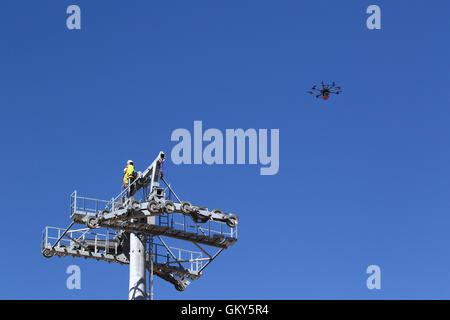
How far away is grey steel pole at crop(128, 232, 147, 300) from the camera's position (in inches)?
3669

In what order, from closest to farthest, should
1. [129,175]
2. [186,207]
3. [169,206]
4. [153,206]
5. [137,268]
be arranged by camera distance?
[153,206]
[169,206]
[186,207]
[137,268]
[129,175]

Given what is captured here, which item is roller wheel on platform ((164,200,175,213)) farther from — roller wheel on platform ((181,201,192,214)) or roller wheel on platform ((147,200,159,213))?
roller wheel on platform ((181,201,192,214))

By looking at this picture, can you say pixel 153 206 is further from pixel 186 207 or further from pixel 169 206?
pixel 186 207

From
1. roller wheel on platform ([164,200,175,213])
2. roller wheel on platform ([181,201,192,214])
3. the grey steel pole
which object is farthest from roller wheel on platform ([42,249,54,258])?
roller wheel on platform ([181,201,192,214])

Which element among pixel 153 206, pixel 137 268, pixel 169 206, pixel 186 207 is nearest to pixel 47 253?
pixel 137 268

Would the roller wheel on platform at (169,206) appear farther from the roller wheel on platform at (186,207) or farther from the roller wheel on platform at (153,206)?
the roller wheel on platform at (186,207)

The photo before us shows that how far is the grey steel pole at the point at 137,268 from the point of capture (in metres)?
93.2

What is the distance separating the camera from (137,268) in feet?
309
